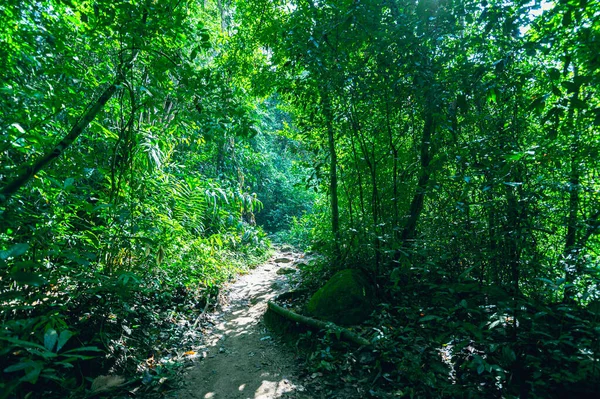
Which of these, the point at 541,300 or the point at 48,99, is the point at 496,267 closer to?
the point at 541,300

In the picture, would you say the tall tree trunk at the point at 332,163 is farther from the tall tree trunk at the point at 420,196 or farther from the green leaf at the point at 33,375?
the green leaf at the point at 33,375

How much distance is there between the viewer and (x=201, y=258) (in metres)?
5.70

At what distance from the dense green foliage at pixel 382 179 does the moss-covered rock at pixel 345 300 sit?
31cm

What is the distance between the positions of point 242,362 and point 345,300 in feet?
5.25

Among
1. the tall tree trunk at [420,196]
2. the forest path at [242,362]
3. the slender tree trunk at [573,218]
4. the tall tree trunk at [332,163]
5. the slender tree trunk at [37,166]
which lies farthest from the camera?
the tall tree trunk at [332,163]

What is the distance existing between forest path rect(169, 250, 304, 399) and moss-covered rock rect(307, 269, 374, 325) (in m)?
0.75

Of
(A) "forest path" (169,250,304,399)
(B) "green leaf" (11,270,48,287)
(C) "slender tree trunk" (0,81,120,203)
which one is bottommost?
(A) "forest path" (169,250,304,399)

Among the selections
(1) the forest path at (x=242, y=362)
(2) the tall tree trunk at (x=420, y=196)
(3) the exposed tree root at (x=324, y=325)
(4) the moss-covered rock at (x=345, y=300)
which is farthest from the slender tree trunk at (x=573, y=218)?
(1) the forest path at (x=242, y=362)

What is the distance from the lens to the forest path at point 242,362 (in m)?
3.32

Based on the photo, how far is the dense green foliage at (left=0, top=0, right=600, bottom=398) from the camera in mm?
2230

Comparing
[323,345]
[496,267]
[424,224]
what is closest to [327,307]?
[323,345]

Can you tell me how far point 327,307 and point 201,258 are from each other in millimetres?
2655

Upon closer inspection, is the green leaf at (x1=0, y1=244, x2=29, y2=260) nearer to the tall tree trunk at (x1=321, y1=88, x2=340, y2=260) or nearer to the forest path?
the forest path

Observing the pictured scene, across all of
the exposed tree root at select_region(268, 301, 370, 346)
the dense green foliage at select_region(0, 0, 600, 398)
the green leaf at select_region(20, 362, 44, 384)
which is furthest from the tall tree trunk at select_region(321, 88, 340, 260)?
the green leaf at select_region(20, 362, 44, 384)
